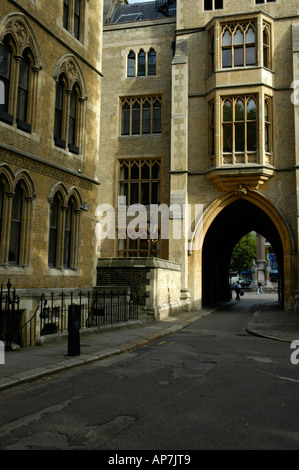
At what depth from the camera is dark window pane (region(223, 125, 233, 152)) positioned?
23.3 m

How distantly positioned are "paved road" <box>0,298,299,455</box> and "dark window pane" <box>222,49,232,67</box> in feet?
61.0

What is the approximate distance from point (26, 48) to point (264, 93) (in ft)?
45.9

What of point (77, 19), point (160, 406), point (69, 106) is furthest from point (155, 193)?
point (160, 406)

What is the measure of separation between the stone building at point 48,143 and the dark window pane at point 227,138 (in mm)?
8630

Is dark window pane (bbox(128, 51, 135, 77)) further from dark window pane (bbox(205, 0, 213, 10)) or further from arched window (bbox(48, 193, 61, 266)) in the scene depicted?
arched window (bbox(48, 193, 61, 266))

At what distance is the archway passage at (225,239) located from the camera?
90.4 ft

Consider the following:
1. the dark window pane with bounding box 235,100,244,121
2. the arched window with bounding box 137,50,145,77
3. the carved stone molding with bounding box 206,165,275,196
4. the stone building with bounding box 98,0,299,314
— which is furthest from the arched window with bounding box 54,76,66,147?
the arched window with bounding box 137,50,145,77

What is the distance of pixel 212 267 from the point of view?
3316cm

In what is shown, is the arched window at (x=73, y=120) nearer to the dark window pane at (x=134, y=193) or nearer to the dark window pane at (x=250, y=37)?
the dark window pane at (x=134, y=193)

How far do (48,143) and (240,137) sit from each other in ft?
40.4

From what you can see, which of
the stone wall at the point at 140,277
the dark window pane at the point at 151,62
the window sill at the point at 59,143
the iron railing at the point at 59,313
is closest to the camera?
the iron railing at the point at 59,313

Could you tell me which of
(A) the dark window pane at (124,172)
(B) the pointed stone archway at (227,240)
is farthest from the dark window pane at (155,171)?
(B) the pointed stone archway at (227,240)

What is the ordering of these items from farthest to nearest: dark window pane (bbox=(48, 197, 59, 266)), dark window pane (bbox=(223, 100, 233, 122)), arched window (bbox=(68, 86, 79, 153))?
1. dark window pane (bbox=(223, 100, 233, 122))
2. arched window (bbox=(68, 86, 79, 153))
3. dark window pane (bbox=(48, 197, 59, 266))
